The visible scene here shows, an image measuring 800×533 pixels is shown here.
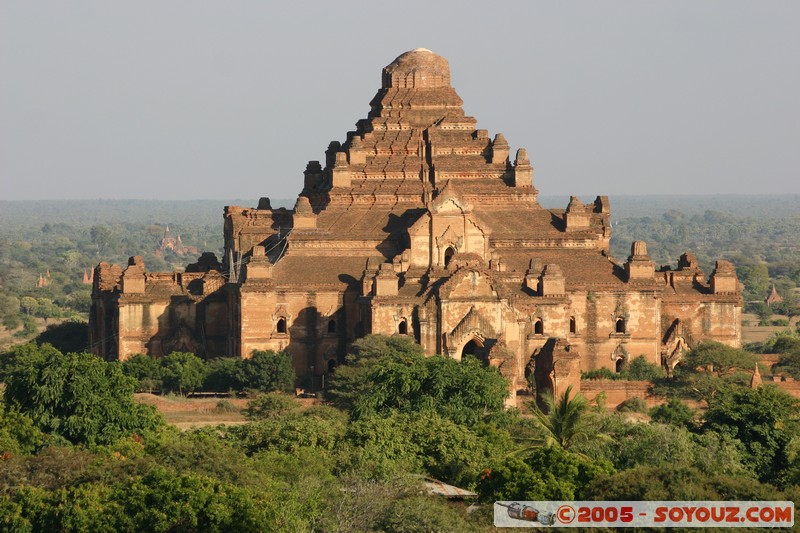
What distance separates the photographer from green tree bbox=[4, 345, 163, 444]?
59969 mm

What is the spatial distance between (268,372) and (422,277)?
691 centimetres

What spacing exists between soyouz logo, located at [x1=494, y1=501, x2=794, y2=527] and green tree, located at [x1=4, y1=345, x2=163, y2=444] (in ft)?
51.7

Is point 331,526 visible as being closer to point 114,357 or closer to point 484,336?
point 484,336

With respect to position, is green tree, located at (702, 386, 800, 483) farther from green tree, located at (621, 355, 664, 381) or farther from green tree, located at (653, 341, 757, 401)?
Answer: green tree, located at (621, 355, 664, 381)

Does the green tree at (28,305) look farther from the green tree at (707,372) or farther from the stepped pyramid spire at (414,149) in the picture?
the green tree at (707,372)

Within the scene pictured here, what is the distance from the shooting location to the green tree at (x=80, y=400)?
60.0 meters

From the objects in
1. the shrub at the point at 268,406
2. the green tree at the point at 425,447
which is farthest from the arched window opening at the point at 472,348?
the green tree at the point at 425,447

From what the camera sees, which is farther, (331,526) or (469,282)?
(469,282)

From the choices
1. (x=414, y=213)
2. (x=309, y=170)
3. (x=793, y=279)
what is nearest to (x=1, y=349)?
(x=309, y=170)

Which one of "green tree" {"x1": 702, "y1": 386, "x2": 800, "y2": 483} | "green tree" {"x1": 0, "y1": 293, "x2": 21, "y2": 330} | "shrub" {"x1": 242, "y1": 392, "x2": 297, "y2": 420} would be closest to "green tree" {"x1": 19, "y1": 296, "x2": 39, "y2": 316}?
"green tree" {"x1": 0, "y1": 293, "x2": 21, "y2": 330}

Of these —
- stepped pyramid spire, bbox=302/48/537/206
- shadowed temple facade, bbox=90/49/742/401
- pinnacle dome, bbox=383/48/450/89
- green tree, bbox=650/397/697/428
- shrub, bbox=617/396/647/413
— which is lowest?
shrub, bbox=617/396/647/413

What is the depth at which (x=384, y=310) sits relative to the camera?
7956 cm

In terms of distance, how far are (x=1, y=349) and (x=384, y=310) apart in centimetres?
3862

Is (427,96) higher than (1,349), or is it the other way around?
(427,96)
